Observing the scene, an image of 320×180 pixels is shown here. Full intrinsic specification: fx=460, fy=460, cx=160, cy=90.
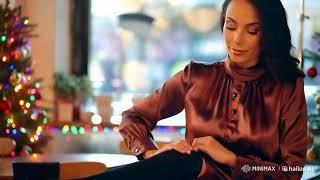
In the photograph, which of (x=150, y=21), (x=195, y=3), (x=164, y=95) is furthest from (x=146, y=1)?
(x=164, y=95)

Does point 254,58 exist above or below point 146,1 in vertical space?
below

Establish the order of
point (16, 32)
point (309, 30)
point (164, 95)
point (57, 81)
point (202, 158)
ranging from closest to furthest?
point (202, 158)
point (164, 95)
point (309, 30)
point (16, 32)
point (57, 81)

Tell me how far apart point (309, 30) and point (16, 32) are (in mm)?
1791

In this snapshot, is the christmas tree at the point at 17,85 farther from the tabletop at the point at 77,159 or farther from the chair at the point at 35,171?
the chair at the point at 35,171

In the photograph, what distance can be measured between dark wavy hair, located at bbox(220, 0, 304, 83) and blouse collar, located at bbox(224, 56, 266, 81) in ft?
0.06

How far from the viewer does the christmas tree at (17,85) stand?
9.46 feet

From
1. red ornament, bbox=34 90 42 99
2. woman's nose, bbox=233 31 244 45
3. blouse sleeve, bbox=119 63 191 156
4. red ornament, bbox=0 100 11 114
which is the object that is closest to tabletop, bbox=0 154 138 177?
red ornament, bbox=0 100 11 114

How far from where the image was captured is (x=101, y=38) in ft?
11.4

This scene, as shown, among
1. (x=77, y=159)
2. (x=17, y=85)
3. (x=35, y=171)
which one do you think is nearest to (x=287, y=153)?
(x=35, y=171)

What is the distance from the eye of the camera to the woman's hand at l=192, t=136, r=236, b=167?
3.49 ft

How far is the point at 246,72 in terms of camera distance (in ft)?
3.60

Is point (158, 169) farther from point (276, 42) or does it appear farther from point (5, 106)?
point (5, 106)

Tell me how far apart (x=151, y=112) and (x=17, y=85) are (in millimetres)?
1992

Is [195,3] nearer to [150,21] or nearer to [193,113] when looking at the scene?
[150,21]
